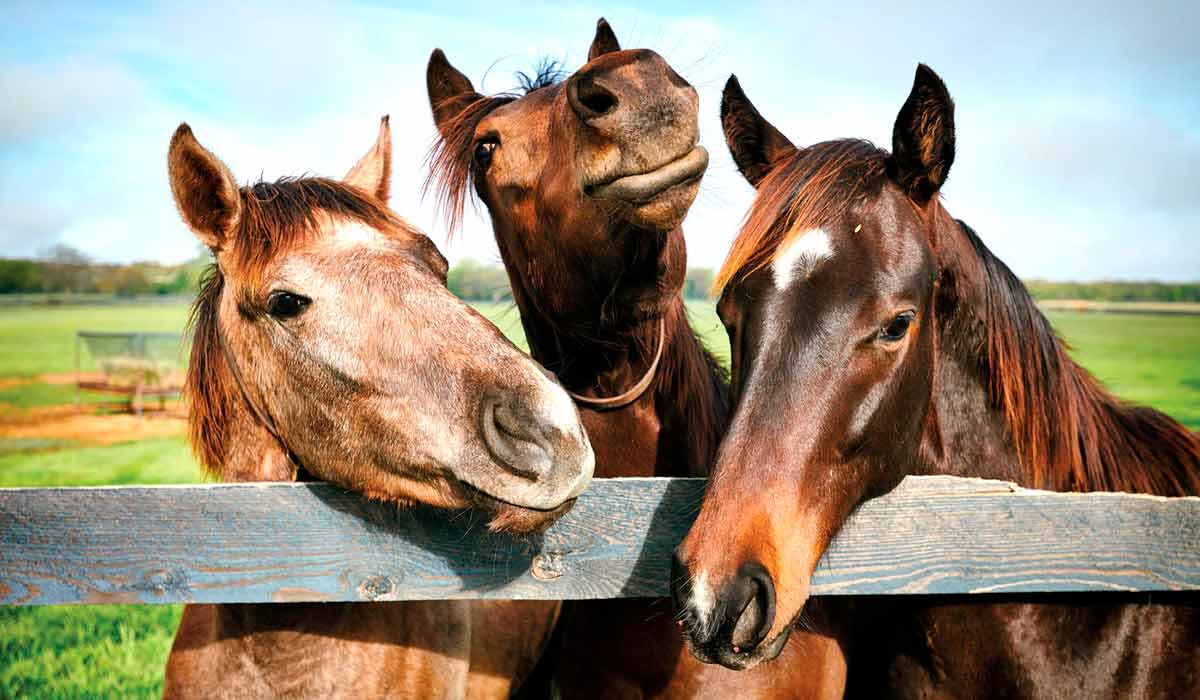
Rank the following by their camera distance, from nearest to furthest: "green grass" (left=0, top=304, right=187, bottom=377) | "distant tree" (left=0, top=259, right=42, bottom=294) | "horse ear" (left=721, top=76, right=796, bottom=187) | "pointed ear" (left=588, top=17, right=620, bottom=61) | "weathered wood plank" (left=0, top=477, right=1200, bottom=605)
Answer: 1. "weathered wood plank" (left=0, top=477, right=1200, bottom=605)
2. "horse ear" (left=721, top=76, right=796, bottom=187)
3. "pointed ear" (left=588, top=17, right=620, bottom=61)
4. "green grass" (left=0, top=304, right=187, bottom=377)
5. "distant tree" (left=0, top=259, right=42, bottom=294)

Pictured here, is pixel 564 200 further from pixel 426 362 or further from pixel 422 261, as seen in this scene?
pixel 426 362

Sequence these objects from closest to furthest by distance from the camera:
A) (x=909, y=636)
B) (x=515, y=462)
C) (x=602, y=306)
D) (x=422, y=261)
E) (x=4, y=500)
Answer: (x=515, y=462) → (x=4, y=500) → (x=422, y=261) → (x=909, y=636) → (x=602, y=306)

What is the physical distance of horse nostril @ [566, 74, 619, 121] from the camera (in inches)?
81.3

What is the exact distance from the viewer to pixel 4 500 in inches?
74.0

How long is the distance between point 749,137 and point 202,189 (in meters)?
1.58

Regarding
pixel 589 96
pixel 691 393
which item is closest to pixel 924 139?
pixel 589 96

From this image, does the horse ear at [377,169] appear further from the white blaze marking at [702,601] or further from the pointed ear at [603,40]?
the white blaze marking at [702,601]

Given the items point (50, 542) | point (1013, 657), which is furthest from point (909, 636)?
point (50, 542)

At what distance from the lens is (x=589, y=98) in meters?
2.11

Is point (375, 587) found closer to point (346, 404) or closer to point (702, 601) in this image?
point (346, 404)

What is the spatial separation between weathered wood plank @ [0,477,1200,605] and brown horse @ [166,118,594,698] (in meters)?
0.16

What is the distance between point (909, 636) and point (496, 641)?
1273mm

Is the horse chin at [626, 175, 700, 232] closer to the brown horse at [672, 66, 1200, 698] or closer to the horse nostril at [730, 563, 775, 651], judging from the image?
the brown horse at [672, 66, 1200, 698]

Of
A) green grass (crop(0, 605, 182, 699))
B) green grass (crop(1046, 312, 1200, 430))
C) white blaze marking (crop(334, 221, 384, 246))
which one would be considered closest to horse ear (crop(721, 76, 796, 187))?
white blaze marking (crop(334, 221, 384, 246))
